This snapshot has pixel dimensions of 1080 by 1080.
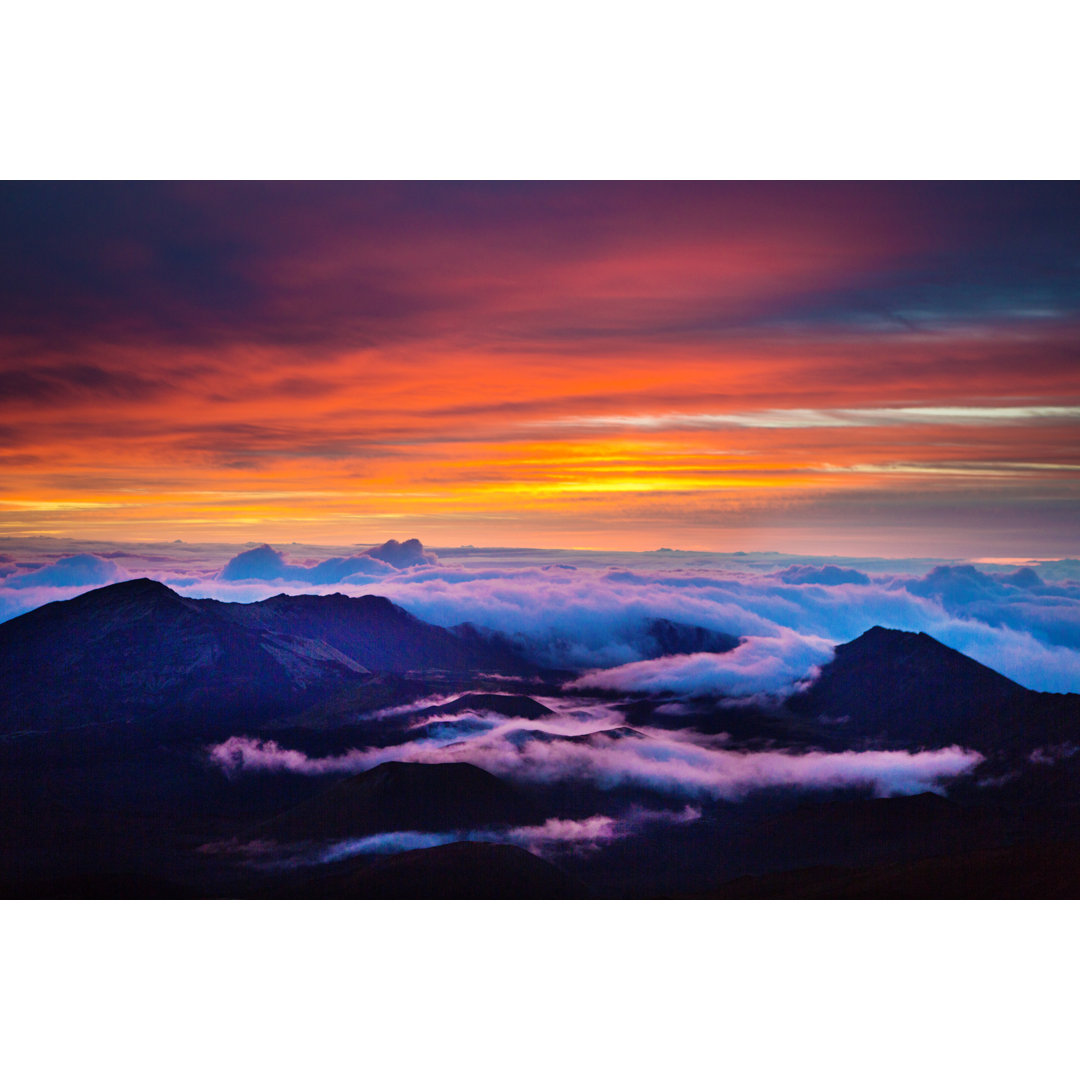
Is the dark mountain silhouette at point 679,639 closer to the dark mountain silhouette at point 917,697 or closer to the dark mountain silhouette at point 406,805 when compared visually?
the dark mountain silhouette at point 917,697

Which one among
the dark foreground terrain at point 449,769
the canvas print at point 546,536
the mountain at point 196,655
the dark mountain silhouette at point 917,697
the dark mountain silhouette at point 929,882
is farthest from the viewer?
the mountain at point 196,655

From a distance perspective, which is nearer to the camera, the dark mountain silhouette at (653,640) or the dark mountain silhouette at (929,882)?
the dark mountain silhouette at (929,882)

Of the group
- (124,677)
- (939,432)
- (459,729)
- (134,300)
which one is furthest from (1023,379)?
(124,677)

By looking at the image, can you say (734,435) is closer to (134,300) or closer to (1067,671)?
(1067,671)

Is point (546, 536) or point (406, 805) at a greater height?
point (546, 536)

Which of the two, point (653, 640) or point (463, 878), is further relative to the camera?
point (653, 640)

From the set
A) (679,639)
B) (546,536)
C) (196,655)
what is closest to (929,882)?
(679,639)

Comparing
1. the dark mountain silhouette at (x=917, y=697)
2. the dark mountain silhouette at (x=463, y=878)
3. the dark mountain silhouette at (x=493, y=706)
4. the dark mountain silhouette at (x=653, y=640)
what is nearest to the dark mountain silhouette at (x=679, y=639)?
the dark mountain silhouette at (x=653, y=640)

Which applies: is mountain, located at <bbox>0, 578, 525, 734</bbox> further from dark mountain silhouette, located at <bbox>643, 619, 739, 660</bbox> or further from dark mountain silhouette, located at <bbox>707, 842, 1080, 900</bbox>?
dark mountain silhouette, located at <bbox>707, 842, 1080, 900</bbox>

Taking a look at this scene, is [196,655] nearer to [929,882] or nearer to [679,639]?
[679,639]
